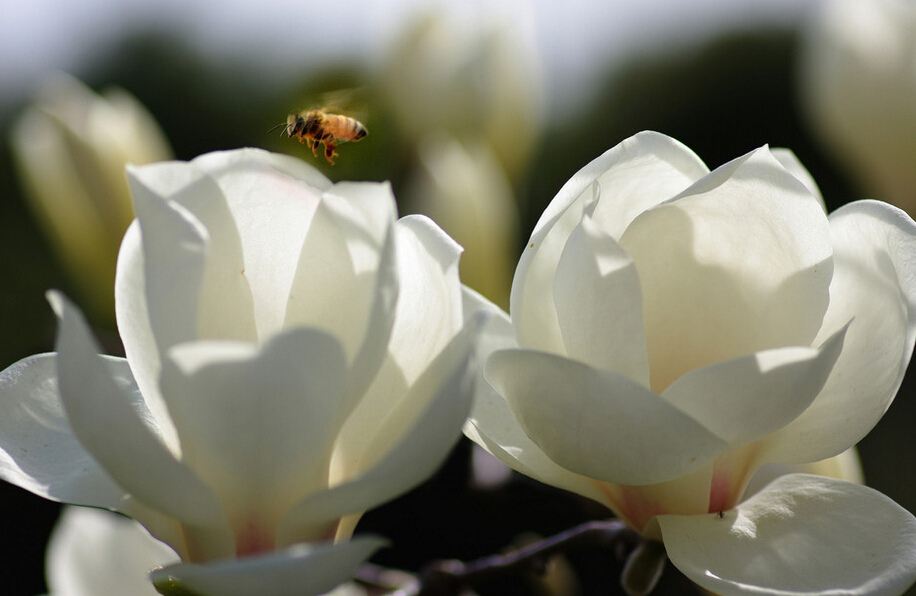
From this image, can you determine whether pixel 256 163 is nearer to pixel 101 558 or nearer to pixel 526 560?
pixel 526 560

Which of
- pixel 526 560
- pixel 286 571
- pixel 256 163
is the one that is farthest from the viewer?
pixel 526 560

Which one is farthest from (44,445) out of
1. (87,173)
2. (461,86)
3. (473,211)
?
(461,86)

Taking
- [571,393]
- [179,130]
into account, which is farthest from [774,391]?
[179,130]

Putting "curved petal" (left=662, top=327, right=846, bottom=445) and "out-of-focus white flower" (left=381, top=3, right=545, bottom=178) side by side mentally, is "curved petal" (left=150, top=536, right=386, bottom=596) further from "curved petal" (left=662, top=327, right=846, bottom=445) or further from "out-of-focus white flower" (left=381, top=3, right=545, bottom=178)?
"out-of-focus white flower" (left=381, top=3, right=545, bottom=178)

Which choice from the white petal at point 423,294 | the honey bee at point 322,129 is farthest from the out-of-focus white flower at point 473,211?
the white petal at point 423,294

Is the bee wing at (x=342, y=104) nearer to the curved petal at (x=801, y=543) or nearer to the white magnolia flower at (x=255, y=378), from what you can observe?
the white magnolia flower at (x=255, y=378)

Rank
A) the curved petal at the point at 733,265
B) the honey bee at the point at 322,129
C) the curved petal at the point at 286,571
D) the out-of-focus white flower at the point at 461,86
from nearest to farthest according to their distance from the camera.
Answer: the curved petal at the point at 286,571 < the curved petal at the point at 733,265 < the honey bee at the point at 322,129 < the out-of-focus white flower at the point at 461,86
